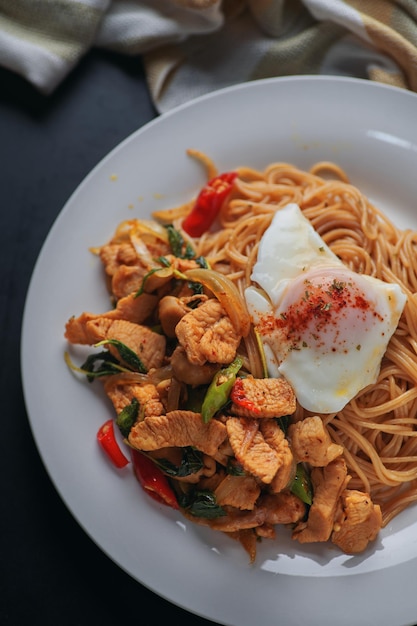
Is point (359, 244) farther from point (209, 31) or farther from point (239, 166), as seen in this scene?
point (209, 31)

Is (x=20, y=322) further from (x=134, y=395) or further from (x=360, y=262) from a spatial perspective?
(x=360, y=262)

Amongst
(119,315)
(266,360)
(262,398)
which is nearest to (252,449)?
(262,398)

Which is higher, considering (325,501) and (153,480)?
(325,501)

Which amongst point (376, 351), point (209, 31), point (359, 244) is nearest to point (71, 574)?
Result: point (376, 351)

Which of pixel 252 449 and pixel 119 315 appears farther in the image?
pixel 119 315

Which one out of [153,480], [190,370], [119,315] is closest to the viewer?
[190,370]

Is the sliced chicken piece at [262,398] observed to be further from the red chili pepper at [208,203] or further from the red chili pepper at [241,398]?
the red chili pepper at [208,203]

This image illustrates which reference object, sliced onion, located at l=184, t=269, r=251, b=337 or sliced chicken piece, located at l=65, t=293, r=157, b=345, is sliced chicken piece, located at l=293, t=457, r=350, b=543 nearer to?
sliced onion, located at l=184, t=269, r=251, b=337
